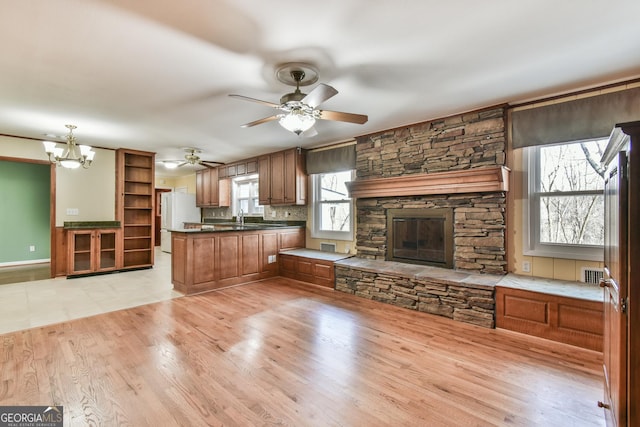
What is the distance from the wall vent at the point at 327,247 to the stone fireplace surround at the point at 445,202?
2.84ft

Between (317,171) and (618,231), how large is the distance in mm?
4341

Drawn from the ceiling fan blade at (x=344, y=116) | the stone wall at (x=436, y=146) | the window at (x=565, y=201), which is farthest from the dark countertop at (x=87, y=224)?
the window at (x=565, y=201)

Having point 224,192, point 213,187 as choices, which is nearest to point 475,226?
point 224,192

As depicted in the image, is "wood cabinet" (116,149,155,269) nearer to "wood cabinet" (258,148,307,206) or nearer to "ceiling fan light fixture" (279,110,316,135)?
"wood cabinet" (258,148,307,206)

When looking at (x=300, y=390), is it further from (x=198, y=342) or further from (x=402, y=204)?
(x=402, y=204)

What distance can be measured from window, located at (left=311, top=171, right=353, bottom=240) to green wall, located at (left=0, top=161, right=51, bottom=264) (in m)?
6.08

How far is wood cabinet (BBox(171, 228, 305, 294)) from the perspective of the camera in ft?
13.9

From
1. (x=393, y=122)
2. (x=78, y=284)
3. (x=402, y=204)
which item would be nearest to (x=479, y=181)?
(x=402, y=204)

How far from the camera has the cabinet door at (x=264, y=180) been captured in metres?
5.91

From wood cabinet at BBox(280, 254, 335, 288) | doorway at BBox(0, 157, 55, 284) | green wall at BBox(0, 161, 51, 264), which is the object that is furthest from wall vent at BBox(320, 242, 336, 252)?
green wall at BBox(0, 161, 51, 264)

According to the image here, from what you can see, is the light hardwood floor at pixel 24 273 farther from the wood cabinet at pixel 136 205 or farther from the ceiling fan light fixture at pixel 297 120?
the ceiling fan light fixture at pixel 297 120

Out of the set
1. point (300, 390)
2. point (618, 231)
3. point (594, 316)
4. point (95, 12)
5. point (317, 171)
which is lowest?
point (300, 390)

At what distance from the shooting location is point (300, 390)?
6.48 ft

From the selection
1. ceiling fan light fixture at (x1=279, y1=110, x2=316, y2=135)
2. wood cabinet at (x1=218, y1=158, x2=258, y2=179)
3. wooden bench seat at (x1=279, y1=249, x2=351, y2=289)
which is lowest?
wooden bench seat at (x1=279, y1=249, x2=351, y2=289)
